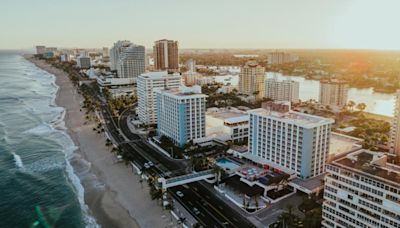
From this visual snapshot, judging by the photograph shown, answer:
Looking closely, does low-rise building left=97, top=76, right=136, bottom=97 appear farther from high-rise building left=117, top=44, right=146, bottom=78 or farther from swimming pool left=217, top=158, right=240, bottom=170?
swimming pool left=217, top=158, right=240, bottom=170

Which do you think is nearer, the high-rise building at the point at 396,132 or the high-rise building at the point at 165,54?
the high-rise building at the point at 396,132

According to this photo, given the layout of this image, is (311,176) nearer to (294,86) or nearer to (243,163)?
(243,163)

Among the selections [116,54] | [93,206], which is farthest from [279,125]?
[116,54]

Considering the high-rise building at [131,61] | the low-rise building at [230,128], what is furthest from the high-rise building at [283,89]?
the high-rise building at [131,61]

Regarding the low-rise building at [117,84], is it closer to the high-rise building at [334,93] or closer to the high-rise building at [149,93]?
the high-rise building at [149,93]

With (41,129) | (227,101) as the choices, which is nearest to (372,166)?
(41,129)

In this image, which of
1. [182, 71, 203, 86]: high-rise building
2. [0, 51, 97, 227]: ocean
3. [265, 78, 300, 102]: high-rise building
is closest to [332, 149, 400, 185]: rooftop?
[0, 51, 97, 227]: ocean
